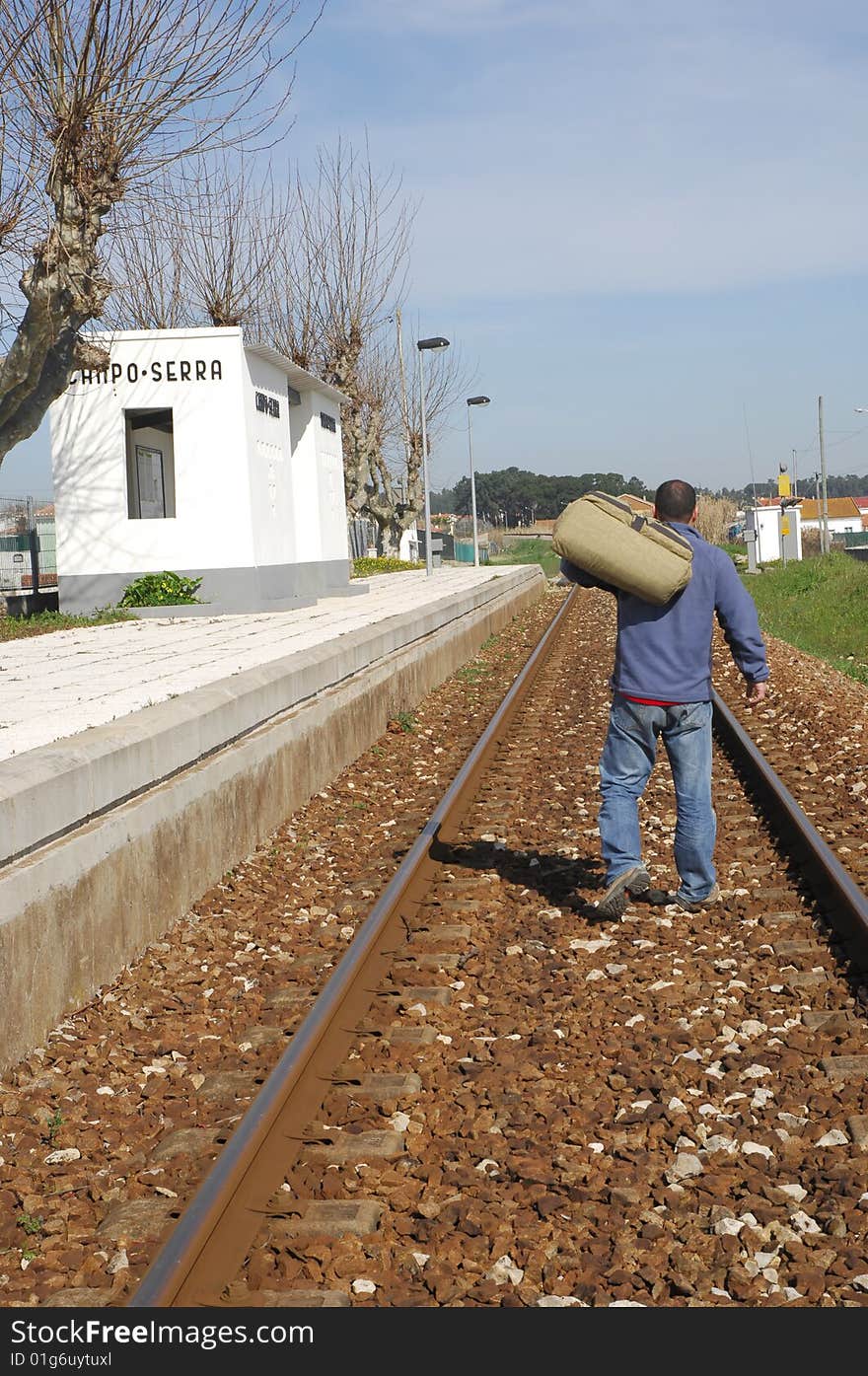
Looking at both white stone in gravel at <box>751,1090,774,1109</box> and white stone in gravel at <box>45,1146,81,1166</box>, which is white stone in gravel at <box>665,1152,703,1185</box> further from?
white stone in gravel at <box>45,1146,81,1166</box>

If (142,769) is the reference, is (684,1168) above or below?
below

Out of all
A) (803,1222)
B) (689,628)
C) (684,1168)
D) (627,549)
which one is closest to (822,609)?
(689,628)

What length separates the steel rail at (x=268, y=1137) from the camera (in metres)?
3.46

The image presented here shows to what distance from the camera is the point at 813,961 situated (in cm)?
587

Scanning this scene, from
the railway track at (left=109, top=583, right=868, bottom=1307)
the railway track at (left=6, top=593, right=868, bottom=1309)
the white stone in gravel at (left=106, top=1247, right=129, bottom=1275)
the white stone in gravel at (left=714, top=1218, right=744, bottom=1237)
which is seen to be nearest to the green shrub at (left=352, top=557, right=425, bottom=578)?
the railway track at (left=6, top=593, right=868, bottom=1309)

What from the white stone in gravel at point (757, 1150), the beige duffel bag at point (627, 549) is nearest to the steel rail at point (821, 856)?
the beige duffel bag at point (627, 549)

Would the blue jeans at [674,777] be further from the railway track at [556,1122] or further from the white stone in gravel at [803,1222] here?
the white stone in gravel at [803,1222]

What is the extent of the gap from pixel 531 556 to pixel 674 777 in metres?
69.8

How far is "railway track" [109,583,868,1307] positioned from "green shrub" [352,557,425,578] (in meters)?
34.3

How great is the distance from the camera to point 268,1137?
4.25 m

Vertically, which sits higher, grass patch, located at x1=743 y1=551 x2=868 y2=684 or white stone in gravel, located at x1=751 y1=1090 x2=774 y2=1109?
grass patch, located at x1=743 y1=551 x2=868 y2=684

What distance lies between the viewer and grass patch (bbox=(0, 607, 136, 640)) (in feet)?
64.8

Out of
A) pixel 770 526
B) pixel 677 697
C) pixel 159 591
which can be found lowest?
pixel 677 697

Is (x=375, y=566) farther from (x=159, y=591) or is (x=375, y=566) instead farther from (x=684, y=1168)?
(x=684, y=1168)
